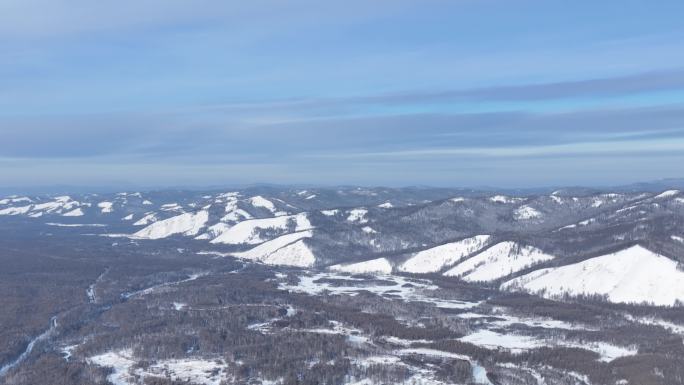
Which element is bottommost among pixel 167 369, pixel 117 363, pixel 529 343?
pixel 117 363

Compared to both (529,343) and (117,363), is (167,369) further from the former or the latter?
(529,343)

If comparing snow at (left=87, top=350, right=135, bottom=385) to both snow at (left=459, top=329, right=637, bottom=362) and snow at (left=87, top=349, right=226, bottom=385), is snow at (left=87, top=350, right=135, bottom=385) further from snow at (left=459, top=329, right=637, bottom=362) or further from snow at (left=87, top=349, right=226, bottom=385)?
snow at (left=459, top=329, right=637, bottom=362)

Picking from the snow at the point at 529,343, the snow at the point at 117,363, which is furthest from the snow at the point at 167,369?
the snow at the point at 529,343

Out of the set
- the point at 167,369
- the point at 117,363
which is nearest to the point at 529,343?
the point at 167,369

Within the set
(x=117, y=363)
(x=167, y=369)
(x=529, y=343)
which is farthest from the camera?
(x=529, y=343)

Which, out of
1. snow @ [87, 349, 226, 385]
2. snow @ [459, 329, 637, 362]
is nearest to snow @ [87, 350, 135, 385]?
snow @ [87, 349, 226, 385]

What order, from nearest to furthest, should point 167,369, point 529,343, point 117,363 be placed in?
point 167,369 → point 117,363 → point 529,343

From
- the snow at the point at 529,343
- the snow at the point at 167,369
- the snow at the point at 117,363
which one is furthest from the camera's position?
the snow at the point at 529,343

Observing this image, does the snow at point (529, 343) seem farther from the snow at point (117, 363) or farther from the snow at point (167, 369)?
the snow at point (117, 363)

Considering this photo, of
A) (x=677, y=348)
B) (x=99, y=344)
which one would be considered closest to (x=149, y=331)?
(x=99, y=344)

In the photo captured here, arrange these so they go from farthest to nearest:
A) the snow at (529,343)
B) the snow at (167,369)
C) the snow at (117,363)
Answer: the snow at (529,343) < the snow at (117,363) < the snow at (167,369)

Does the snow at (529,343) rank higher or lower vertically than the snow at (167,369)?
higher

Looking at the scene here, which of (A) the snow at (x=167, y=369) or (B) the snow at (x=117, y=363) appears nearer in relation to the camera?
(A) the snow at (x=167, y=369)
